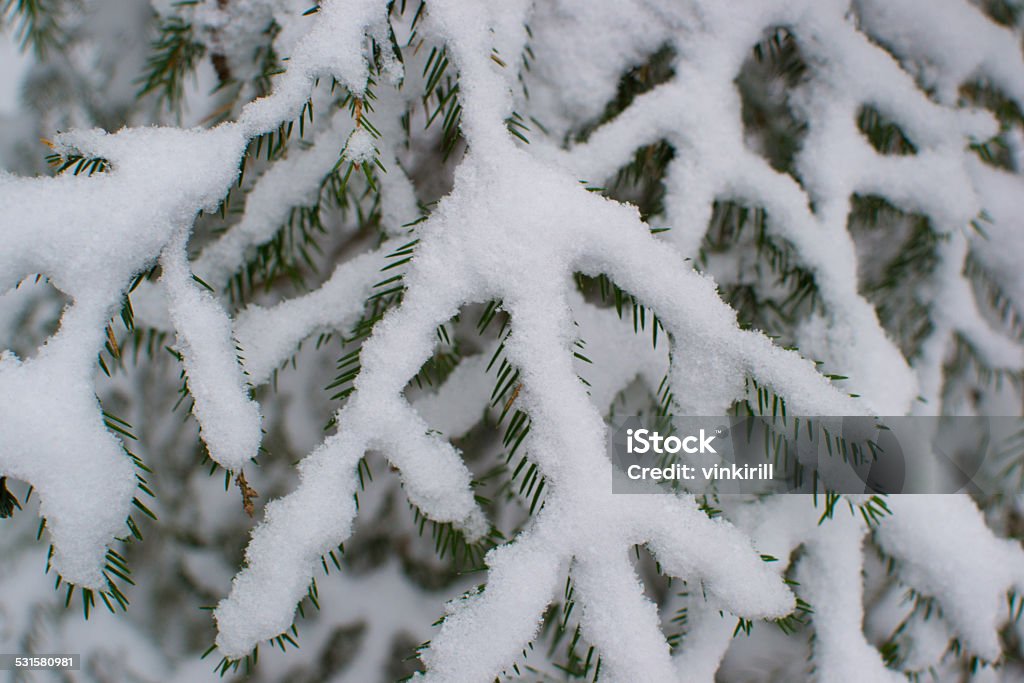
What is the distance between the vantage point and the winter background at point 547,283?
48cm

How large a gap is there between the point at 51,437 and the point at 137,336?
12.5 inches

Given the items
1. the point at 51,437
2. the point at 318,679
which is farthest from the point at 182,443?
the point at 51,437

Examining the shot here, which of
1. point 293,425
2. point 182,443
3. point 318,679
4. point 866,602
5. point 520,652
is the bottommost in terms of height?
point 318,679

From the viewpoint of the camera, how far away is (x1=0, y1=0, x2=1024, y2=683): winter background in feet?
1.57

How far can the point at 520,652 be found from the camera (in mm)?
479

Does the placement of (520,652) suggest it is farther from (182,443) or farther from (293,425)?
(182,443)

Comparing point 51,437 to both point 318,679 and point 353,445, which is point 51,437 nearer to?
point 353,445

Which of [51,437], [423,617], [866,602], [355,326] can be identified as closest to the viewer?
[51,437]

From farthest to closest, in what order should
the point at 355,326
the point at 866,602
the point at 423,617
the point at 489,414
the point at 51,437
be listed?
the point at 423,617, the point at 866,602, the point at 489,414, the point at 355,326, the point at 51,437

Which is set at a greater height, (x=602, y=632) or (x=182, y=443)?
(x=602, y=632)

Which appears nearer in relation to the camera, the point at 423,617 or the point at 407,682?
the point at 407,682

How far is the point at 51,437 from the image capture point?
44 cm

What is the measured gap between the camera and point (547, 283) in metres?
0.49

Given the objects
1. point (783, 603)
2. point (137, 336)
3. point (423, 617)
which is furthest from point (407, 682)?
point (423, 617)
